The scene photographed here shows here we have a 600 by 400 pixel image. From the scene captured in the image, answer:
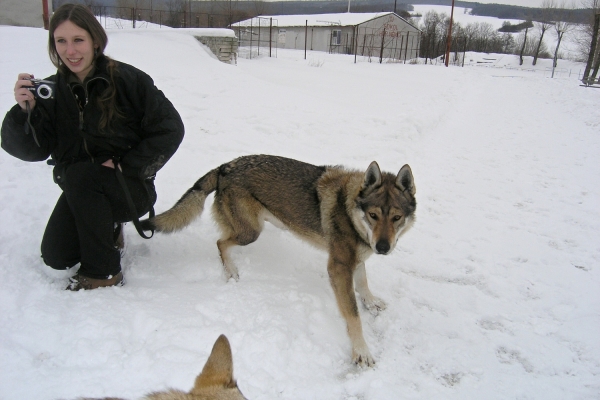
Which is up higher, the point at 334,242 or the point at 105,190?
the point at 105,190

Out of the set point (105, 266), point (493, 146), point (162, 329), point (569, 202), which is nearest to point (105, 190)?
point (105, 266)

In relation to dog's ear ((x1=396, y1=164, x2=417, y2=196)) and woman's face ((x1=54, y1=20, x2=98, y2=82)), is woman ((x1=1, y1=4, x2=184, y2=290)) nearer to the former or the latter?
woman's face ((x1=54, y1=20, x2=98, y2=82))

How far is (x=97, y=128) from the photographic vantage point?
9.40ft

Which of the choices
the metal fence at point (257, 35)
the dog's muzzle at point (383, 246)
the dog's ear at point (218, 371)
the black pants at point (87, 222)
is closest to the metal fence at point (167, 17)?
the metal fence at point (257, 35)

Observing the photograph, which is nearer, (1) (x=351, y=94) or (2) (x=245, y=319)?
(2) (x=245, y=319)

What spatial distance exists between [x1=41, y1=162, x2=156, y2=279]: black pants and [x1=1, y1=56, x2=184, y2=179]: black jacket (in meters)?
0.16

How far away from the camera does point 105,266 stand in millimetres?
2908

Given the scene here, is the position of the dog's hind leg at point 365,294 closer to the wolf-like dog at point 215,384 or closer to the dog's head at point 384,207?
the dog's head at point 384,207

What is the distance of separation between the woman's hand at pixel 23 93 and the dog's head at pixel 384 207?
249 centimetres

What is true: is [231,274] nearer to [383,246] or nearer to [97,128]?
[383,246]

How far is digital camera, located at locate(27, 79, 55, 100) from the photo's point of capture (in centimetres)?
275

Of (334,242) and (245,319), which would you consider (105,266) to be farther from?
(334,242)

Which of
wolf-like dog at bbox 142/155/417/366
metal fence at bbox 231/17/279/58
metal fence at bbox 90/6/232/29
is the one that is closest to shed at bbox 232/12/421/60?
metal fence at bbox 231/17/279/58

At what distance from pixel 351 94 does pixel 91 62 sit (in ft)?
33.6
